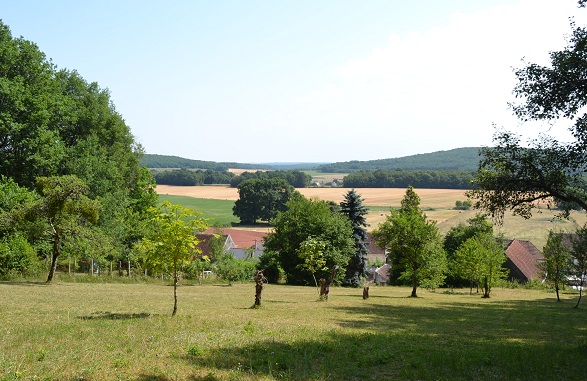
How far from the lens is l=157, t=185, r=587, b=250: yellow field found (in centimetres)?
8632

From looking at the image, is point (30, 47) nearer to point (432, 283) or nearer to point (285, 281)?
point (285, 281)

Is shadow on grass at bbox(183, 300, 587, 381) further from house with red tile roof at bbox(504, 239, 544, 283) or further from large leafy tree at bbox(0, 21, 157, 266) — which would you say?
house with red tile roof at bbox(504, 239, 544, 283)

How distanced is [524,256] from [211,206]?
71584 mm

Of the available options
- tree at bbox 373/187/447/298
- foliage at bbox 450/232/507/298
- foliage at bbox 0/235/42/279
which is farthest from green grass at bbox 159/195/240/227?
foliage at bbox 0/235/42/279

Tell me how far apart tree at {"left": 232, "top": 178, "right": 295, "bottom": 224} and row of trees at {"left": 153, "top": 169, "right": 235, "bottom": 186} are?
4495 cm

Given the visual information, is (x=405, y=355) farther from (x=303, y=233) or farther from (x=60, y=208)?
(x=303, y=233)

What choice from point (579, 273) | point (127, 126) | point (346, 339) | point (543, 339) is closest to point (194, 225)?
point (346, 339)

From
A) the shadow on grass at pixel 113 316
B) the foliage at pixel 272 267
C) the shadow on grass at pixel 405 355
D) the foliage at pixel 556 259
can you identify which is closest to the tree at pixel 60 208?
the shadow on grass at pixel 113 316

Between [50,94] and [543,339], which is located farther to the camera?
[50,94]

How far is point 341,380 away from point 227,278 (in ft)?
144

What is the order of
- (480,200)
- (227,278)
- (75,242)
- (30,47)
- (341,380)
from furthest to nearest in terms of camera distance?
(227,278) < (30,47) < (75,242) < (480,200) < (341,380)

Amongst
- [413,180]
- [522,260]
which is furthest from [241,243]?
[413,180]

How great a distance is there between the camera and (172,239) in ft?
60.6

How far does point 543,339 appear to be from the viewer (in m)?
17.5
